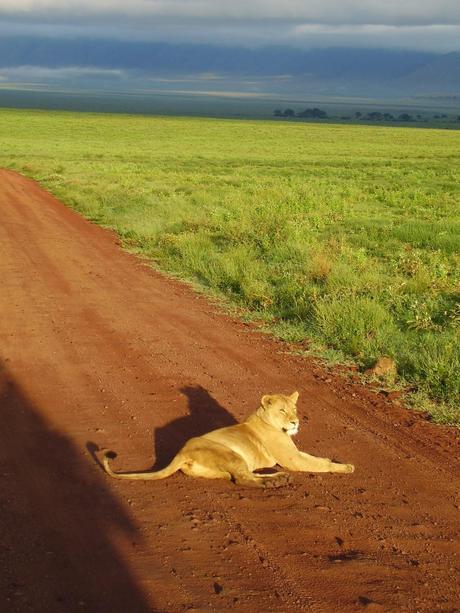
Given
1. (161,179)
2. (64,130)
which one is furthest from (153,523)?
(64,130)

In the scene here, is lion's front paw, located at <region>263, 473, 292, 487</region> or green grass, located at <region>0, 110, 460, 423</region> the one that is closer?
lion's front paw, located at <region>263, 473, 292, 487</region>

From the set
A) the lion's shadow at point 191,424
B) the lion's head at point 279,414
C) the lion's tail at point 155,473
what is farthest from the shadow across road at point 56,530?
the lion's head at point 279,414

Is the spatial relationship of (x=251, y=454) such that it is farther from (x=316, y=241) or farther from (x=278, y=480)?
(x=316, y=241)

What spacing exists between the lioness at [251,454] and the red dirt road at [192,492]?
9cm

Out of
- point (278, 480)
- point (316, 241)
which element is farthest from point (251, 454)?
point (316, 241)

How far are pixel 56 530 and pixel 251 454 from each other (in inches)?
55.5

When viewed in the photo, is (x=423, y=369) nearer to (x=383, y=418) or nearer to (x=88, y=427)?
(x=383, y=418)

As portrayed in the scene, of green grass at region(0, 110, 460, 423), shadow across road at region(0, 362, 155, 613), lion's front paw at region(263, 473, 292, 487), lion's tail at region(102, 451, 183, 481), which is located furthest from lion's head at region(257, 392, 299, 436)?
green grass at region(0, 110, 460, 423)

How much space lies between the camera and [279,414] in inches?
215

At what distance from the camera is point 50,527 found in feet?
15.0

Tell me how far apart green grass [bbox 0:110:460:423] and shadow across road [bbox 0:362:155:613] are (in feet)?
10.7

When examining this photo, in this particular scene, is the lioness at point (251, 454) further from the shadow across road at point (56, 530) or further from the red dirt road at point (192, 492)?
the shadow across road at point (56, 530)

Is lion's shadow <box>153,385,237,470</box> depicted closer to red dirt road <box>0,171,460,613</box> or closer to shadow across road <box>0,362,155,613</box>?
red dirt road <box>0,171,460,613</box>

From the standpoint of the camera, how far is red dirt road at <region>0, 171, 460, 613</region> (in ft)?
13.3
